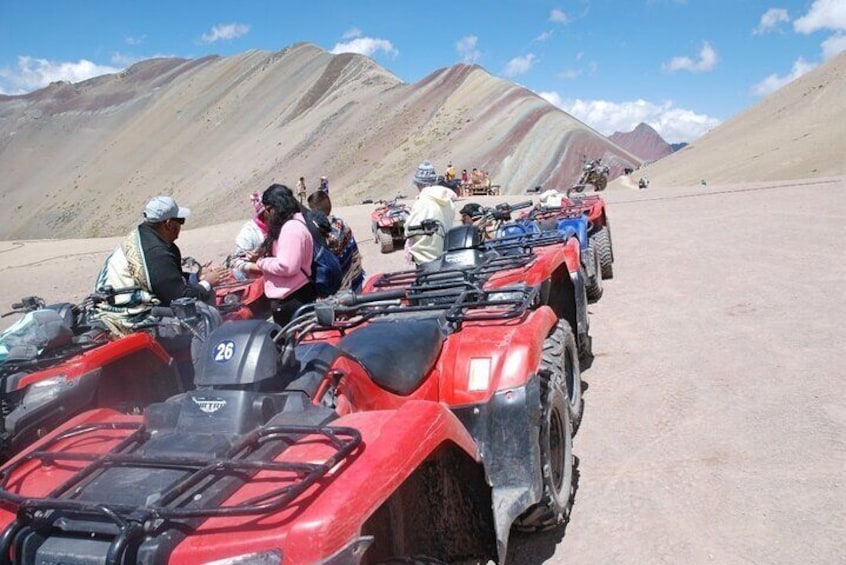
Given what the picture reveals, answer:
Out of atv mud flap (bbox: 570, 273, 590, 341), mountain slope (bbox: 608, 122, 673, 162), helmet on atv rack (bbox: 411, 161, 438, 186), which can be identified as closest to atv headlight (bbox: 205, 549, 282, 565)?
atv mud flap (bbox: 570, 273, 590, 341)

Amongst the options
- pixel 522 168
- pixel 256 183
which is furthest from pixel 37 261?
pixel 256 183

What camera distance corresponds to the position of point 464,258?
5.59 meters

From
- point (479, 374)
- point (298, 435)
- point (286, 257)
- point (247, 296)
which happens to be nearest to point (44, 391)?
point (286, 257)

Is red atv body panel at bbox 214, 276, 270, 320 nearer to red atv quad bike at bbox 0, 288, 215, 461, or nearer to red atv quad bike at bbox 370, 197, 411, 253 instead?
red atv quad bike at bbox 0, 288, 215, 461

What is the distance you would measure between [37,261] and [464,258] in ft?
46.5

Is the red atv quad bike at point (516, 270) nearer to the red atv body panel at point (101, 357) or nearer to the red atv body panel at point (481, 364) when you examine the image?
the red atv body panel at point (481, 364)

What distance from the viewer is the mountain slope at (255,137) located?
4662cm

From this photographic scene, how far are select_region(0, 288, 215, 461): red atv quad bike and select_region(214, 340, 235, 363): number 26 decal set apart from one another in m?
1.49

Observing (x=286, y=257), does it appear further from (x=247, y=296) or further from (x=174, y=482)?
(x=174, y=482)

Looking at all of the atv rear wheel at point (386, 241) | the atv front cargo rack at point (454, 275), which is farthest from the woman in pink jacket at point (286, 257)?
the atv rear wheel at point (386, 241)

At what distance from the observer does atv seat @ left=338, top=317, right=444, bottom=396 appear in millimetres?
3025

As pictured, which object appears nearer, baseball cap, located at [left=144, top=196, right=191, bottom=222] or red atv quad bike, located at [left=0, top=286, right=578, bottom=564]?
red atv quad bike, located at [left=0, top=286, right=578, bottom=564]

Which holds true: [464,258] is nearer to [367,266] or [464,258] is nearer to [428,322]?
[428,322]

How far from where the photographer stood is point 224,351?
2387 mm
